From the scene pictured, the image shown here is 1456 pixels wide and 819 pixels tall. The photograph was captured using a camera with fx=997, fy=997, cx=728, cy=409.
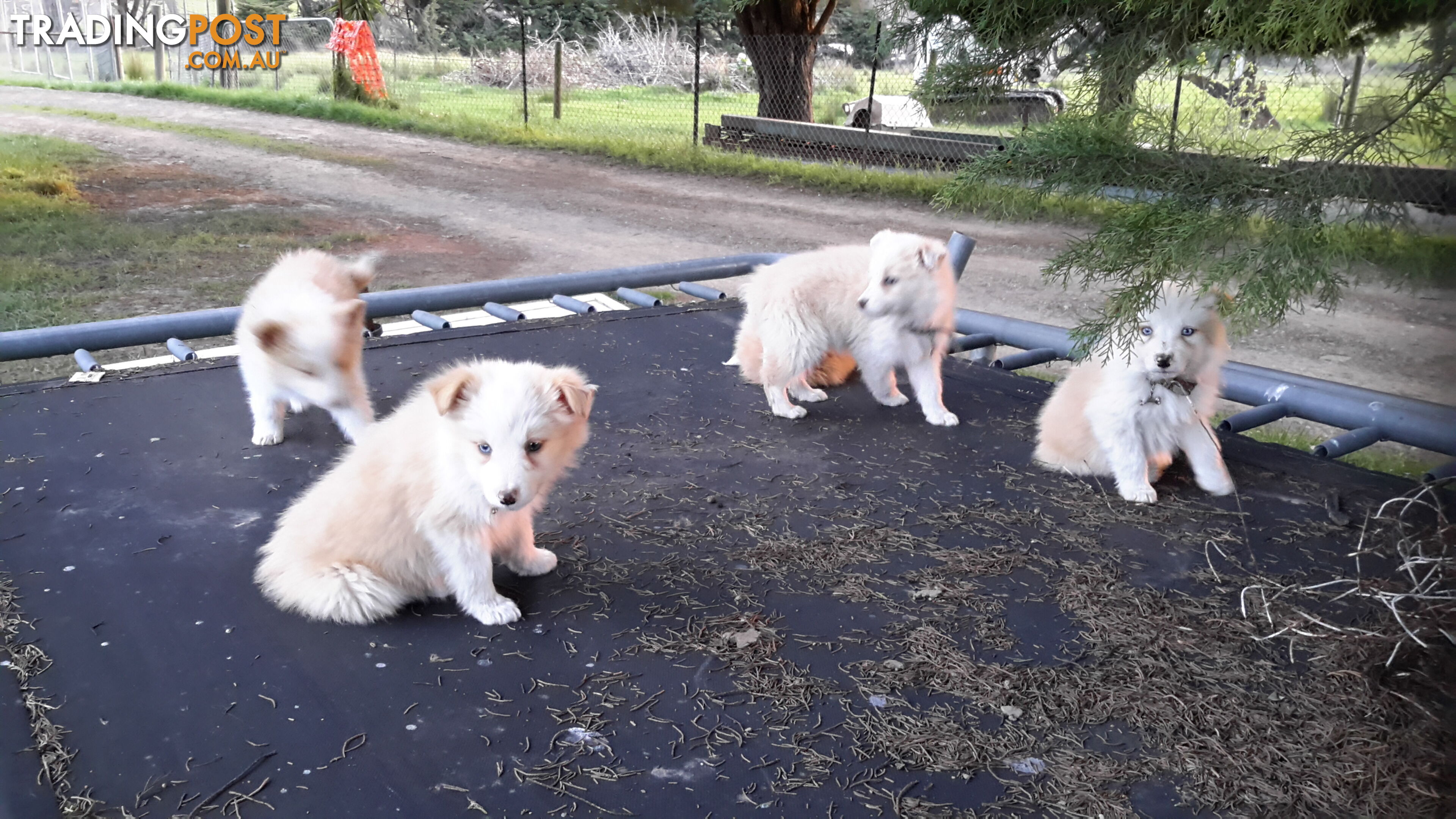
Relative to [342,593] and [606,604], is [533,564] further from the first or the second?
[342,593]

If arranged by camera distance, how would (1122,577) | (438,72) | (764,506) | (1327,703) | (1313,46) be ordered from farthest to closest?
(438,72)
(764,506)
(1122,577)
(1327,703)
(1313,46)

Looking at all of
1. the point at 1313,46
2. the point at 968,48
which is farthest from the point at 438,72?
Result: the point at 1313,46

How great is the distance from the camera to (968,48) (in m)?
2.11

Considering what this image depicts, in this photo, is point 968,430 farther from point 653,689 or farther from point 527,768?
point 527,768

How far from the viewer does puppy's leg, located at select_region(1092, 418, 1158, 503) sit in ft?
9.79

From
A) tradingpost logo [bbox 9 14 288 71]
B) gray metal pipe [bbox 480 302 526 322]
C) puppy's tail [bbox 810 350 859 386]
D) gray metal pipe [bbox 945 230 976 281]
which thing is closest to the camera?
puppy's tail [bbox 810 350 859 386]

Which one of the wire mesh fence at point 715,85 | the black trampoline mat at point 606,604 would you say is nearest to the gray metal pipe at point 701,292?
the wire mesh fence at point 715,85

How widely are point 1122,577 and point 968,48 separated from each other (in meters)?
1.37

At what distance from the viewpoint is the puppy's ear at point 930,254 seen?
3.38 meters

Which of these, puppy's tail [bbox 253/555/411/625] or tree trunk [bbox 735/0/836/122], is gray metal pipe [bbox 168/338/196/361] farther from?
tree trunk [bbox 735/0/836/122]

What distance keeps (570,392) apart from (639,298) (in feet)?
9.61

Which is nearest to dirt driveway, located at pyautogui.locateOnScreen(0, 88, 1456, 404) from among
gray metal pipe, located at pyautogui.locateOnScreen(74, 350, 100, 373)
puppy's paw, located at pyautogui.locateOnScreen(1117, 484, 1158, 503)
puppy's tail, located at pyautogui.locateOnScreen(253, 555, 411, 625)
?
puppy's paw, located at pyautogui.locateOnScreen(1117, 484, 1158, 503)

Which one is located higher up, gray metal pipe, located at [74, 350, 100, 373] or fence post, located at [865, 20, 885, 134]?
fence post, located at [865, 20, 885, 134]

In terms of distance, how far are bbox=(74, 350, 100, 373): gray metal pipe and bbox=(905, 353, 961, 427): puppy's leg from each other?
10.1 ft
